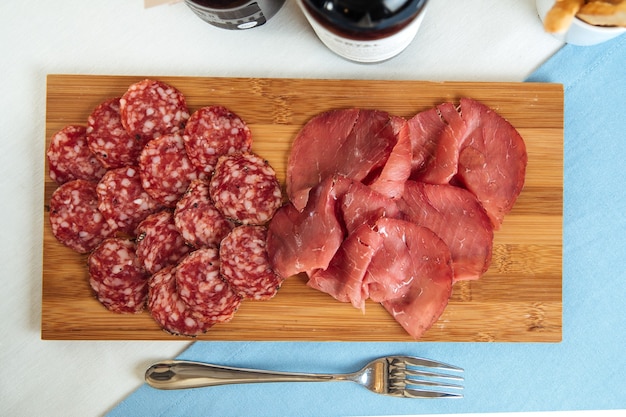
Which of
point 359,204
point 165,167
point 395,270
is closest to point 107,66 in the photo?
point 165,167

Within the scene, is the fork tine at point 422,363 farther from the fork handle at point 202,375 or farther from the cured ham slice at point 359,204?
the cured ham slice at point 359,204

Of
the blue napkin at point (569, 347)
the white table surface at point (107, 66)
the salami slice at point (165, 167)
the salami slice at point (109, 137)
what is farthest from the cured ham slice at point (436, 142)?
the salami slice at point (109, 137)

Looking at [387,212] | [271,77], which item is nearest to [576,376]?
[387,212]

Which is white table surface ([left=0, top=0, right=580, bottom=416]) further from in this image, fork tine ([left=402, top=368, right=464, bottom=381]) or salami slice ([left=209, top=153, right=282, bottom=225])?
fork tine ([left=402, top=368, right=464, bottom=381])

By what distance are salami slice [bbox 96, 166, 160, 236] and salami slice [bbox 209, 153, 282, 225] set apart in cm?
15

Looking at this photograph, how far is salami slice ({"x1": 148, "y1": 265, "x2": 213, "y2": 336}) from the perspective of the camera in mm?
1138

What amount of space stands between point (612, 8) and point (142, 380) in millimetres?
1179

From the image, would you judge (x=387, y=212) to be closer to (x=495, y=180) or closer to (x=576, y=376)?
(x=495, y=180)

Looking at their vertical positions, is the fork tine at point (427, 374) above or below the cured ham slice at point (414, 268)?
below

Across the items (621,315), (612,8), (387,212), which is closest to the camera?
(612,8)

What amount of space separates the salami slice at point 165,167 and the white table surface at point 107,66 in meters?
0.18

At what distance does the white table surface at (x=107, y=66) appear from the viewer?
3.98 feet

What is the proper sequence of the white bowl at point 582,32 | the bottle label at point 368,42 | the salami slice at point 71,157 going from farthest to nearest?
1. the salami slice at point 71,157
2. the white bowl at point 582,32
3. the bottle label at point 368,42

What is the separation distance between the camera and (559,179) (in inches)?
46.4
